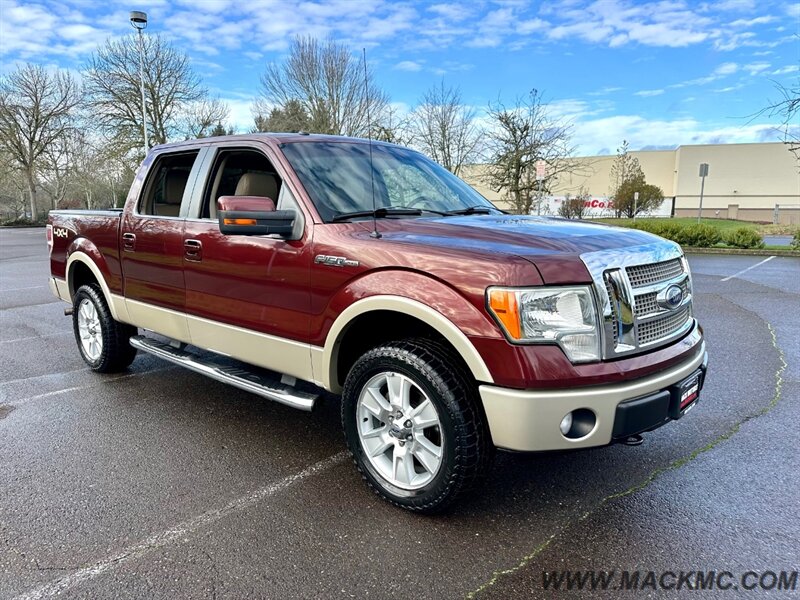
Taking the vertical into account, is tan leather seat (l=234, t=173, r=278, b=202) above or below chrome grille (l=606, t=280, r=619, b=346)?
above

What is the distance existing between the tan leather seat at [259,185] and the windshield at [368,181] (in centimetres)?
31

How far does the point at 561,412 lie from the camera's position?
246 cm

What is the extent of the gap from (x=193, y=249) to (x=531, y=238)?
2.44 metres

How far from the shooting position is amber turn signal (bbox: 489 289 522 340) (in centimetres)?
247

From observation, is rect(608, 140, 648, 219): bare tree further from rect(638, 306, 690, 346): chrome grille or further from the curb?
rect(638, 306, 690, 346): chrome grille

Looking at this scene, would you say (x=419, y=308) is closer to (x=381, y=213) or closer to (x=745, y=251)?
(x=381, y=213)

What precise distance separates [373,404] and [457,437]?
0.59 meters

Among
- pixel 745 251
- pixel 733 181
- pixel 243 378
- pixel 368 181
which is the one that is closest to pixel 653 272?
pixel 368 181

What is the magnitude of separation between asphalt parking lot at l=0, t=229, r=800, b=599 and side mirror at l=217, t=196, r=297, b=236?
4.76 feet

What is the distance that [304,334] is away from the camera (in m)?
3.33

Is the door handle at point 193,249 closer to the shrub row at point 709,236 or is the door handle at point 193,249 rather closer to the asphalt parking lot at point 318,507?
the asphalt parking lot at point 318,507

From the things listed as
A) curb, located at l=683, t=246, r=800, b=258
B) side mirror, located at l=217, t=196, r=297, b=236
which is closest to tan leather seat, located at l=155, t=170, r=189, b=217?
side mirror, located at l=217, t=196, r=297, b=236

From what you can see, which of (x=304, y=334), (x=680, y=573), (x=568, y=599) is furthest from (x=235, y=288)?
(x=680, y=573)

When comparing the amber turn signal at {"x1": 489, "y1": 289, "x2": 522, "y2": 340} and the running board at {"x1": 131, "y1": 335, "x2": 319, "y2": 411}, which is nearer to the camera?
the amber turn signal at {"x1": 489, "y1": 289, "x2": 522, "y2": 340}
